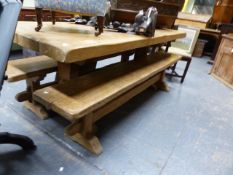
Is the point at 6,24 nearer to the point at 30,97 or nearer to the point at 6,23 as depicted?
the point at 6,23

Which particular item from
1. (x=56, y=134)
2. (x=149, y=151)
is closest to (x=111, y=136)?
(x=149, y=151)

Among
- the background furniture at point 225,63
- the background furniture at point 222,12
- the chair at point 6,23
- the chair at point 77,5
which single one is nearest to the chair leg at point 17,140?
the chair at point 6,23

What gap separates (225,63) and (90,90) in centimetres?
313

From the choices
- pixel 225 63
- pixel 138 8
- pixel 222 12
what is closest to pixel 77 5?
pixel 138 8

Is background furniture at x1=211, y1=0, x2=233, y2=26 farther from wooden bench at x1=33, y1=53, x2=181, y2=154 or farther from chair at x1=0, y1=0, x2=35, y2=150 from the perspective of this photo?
chair at x1=0, y1=0, x2=35, y2=150

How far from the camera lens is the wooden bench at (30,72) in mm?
1388

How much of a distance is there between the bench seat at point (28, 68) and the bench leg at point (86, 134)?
0.49 m

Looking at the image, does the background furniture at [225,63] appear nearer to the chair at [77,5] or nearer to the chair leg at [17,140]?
the chair at [77,5]

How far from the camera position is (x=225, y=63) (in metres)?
3.57

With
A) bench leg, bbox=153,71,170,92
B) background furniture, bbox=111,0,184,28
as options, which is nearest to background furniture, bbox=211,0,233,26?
background furniture, bbox=111,0,184,28

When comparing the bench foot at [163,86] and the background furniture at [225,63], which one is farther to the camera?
the background furniture at [225,63]

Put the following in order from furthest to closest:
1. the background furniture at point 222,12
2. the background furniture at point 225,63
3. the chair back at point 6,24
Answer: the background furniture at point 222,12
the background furniture at point 225,63
the chair back at point 6,24

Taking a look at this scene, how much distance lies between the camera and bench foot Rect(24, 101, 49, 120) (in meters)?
1.80

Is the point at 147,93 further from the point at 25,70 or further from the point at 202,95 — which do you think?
the point at 25,70
